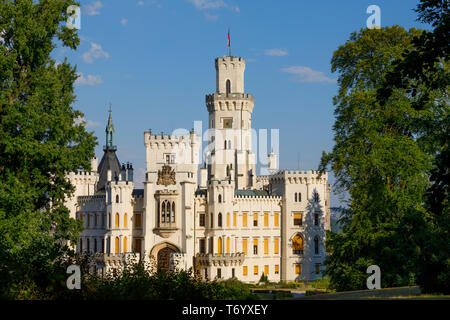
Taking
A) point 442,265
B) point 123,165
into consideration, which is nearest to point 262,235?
point 123,165

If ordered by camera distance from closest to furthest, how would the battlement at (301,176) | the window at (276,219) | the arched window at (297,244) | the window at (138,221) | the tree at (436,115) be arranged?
the tree at (436,115) → the window at (138,221) → the battlement at (301,176) → the arched window at (297,244) → the window at (276,219)

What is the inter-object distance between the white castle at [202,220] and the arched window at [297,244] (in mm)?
112

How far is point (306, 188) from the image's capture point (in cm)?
7069

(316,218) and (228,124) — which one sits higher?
(228,124)

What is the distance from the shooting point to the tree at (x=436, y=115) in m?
14.7

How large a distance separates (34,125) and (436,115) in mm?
21480

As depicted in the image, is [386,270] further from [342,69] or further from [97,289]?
[97,289]

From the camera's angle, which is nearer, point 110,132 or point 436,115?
point 436,115

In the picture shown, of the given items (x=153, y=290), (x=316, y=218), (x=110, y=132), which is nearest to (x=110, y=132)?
(x=110, y=132)

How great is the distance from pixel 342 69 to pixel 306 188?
31.6 metres

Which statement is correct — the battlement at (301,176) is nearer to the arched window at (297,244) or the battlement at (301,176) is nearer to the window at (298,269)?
the arched window at (297,244)

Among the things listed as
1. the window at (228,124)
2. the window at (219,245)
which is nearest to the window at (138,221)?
the window at (219,245)

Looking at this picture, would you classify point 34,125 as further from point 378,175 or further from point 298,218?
point 298,218

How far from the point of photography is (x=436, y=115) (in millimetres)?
34719
